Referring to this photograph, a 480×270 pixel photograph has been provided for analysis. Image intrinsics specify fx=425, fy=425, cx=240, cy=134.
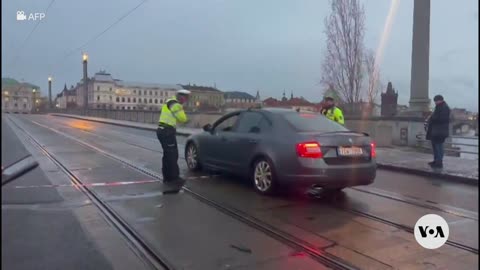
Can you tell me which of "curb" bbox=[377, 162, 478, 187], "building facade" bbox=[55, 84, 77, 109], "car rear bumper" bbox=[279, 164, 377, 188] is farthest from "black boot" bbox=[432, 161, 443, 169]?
"building facade" bbox=[55, 84, 77, 109]

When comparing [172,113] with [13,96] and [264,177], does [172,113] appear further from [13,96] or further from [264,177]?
[13,96]

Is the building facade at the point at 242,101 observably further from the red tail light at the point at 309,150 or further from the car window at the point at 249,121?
the red tail light at the point at 309,150

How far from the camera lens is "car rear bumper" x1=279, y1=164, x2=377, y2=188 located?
6320mm

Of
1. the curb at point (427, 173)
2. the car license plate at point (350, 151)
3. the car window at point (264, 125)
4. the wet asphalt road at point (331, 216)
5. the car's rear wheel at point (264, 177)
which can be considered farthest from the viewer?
the curb at point (427, 173)

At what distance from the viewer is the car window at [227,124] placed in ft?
27.2

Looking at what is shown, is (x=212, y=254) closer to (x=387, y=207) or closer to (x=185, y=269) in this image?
(x=185, y=269)

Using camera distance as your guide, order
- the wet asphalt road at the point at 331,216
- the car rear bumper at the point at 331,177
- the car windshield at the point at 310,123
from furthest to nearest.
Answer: the car windshield at the point at 310,123, the car rear bumper at the point at 331,177, the wet asphalt road at the point at 331,216

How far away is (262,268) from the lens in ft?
12.8

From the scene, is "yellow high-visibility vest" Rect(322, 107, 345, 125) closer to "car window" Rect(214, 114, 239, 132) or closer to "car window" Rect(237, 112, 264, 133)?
"car window" Rect(214, 114, 239, 132)

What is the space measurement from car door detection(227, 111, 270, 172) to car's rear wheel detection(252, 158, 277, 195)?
256 mm

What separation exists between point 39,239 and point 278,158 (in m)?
3.57

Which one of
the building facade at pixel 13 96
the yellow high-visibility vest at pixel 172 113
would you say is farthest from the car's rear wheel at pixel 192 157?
the building facade at pixel 13 96

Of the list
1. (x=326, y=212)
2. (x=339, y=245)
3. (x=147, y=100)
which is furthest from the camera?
(x=147, y=100)

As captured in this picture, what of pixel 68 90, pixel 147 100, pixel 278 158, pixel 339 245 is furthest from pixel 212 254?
pixel 68 90
